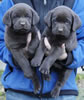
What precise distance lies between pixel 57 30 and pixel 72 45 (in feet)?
0.75

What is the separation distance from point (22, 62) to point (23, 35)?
0.89 ft

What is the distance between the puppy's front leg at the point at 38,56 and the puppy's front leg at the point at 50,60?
5cm

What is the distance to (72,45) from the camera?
3.09 meters

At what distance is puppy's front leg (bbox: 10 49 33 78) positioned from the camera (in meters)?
3.04

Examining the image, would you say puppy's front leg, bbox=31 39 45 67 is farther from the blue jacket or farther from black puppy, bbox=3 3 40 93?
the blue jacket

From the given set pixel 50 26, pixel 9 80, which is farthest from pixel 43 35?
pixel 9 80

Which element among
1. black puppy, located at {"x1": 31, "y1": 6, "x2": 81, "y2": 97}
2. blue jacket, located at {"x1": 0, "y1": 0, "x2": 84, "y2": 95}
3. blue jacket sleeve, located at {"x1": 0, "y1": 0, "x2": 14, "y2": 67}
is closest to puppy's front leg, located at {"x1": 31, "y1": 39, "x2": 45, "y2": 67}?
black puppy, located at {"x1": 31, "y1": 6, "x2": 81, "y2": 97}

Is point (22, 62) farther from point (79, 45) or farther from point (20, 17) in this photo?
point (79, 45)

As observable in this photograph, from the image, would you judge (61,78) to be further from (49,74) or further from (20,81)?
(20,81)

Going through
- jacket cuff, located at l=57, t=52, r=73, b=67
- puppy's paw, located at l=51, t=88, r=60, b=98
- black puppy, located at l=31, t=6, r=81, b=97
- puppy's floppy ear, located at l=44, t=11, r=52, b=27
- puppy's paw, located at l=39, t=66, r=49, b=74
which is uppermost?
puppy's floppy ear, located at l=44, t=11, r=52, b=27

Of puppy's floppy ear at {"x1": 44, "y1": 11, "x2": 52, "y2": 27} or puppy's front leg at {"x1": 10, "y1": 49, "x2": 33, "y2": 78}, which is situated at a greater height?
puppy's floppy ear at {"x1": 44, "y1": 11, "x2": 52, "y2": 27}

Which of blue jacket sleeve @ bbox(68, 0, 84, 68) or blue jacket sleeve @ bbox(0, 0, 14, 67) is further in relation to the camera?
blue jacket sleeve @ bbox(0, 0, 14, 67)

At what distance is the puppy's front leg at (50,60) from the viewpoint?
298cm

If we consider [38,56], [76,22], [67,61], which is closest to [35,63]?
[38,56]
